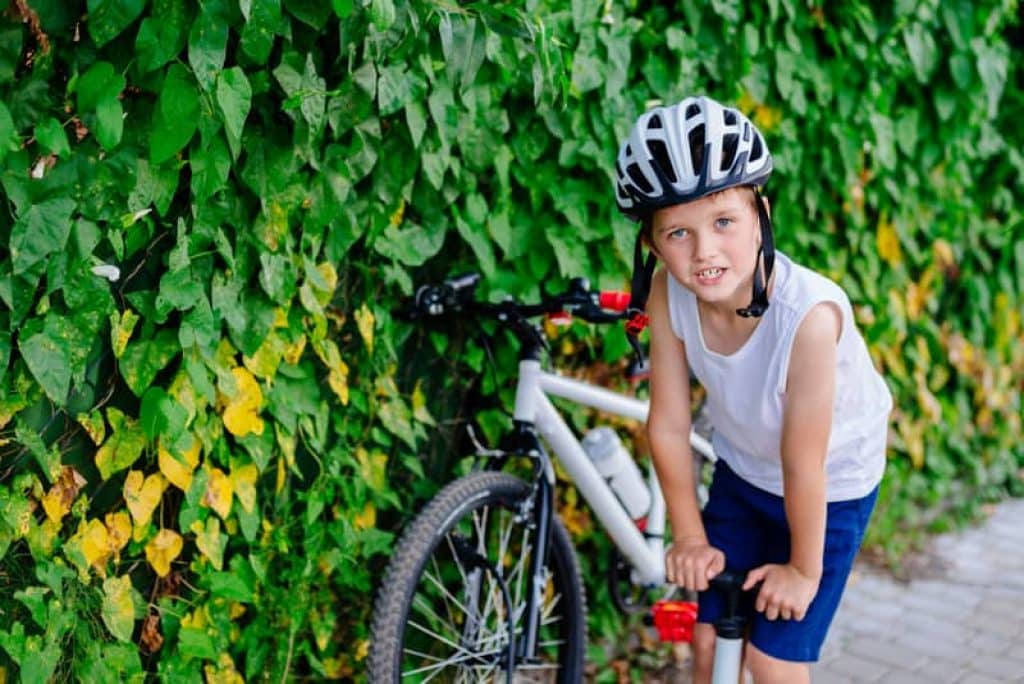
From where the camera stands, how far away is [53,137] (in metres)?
2.33

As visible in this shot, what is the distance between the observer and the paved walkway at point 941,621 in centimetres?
409

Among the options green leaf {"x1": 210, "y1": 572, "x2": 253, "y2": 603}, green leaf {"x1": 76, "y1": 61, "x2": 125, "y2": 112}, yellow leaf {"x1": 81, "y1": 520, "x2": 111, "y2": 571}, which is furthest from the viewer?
green leaf {"x1": 210, "y1": 572, "x2": 253, "y2": 603}

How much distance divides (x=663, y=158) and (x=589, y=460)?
4.20 feet

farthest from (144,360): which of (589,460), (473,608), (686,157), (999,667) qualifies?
(999,667)

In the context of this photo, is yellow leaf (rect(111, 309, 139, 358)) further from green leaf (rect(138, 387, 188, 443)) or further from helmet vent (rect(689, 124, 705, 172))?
helmet vent (rect(689, 124, 705, 172))

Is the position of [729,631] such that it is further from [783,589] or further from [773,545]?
[773,545]

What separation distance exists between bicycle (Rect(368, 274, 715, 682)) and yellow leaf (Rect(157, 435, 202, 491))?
559 mm

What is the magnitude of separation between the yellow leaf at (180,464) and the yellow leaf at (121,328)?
0.85 ft

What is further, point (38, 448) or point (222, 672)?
point (222, 672)

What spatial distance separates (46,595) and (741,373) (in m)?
1.54

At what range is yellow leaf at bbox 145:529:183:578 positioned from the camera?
9.37 feet

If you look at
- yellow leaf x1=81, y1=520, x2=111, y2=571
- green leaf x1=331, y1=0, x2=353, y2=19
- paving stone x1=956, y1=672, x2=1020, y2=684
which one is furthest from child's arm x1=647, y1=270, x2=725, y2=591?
paving stone x1=956, y1=672, x2=1020, y2=684

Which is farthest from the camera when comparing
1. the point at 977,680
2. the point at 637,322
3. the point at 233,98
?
the point at 977,680

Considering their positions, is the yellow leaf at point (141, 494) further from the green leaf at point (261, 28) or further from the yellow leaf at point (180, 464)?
the green leaf at point (261, 28)
